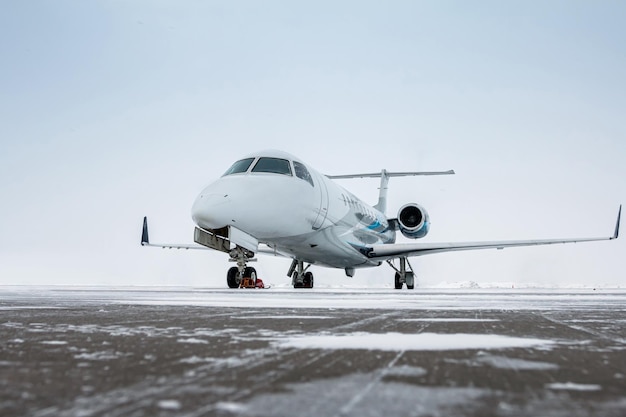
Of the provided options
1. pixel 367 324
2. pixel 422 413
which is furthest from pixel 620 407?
pixel 367 324

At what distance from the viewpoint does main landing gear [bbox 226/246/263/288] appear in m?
16.5

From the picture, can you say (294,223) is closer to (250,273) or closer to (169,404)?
(250,273)

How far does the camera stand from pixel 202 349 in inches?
125

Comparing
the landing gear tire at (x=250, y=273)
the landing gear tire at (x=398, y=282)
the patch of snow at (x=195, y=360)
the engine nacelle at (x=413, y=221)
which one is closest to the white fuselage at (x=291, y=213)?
the landing gear tire at (x=250, y=273)

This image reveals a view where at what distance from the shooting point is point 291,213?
17078 millimetres

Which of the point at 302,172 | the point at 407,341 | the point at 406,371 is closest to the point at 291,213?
the point at 302,172

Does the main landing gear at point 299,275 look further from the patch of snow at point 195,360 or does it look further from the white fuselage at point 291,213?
the patch of snow at point 195,360

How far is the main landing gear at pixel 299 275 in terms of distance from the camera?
25.4 meters

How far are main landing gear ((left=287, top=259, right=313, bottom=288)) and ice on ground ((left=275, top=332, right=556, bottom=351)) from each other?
21406 millimetres

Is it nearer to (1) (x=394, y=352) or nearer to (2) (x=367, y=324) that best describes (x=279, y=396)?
(1) (x=394, y=352)

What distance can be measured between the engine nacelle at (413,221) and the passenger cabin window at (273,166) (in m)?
9.86

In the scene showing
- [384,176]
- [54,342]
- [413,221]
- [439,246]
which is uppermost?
[384,176]

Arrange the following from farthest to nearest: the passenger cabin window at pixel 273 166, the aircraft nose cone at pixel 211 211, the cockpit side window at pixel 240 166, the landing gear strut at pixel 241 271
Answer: the passenger cabin window at pixel 273 166
the cockpit side window at pixel 240 166
the landing gear strut at pixel 241 271
the aircraft nose cone at pixel 211 211

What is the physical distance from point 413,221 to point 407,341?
22971mm
